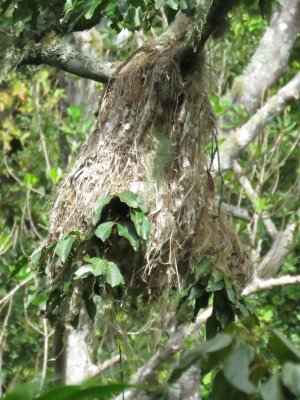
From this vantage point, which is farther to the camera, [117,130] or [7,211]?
[7,211]

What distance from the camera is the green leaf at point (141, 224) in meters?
2.21

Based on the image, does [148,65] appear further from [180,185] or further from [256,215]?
[256,215]

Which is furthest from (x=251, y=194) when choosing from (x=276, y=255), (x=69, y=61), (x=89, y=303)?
(x=89, y=303)

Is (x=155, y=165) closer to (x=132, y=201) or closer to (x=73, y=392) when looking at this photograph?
(x=132, y=201)

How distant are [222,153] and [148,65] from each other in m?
1.30

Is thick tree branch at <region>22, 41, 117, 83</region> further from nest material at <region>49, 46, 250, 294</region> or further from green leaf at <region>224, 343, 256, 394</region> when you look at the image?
green leaf at <region>224, 343, 256, 394</region>

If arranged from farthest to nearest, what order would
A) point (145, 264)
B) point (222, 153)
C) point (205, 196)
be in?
point (222, 153)
point (205, 196)
point (145, 264)

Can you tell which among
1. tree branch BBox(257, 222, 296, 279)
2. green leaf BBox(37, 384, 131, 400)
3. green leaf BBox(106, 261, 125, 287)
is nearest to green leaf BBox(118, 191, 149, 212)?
green leaf BBox(106, 261, 125, 287)

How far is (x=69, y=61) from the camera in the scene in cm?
260

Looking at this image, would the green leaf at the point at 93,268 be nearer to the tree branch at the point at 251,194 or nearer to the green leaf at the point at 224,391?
the green leaf at the point at 224,391

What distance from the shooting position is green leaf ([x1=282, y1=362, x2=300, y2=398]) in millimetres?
941

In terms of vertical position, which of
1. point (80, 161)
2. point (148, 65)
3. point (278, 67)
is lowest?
point (80, 161)

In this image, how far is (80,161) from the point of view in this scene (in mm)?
2498

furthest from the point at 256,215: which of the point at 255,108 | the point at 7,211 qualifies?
the point at 7,211
